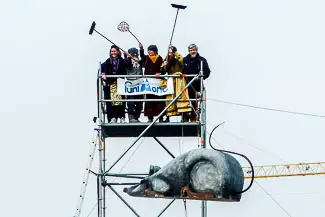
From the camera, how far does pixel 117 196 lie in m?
27.5

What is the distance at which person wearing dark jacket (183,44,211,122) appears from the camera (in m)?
27.5

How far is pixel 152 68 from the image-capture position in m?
27.9

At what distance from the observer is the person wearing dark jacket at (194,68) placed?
27.5 m

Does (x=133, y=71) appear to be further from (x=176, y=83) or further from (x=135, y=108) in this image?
(x=176, y=83)

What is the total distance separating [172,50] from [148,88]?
1.04m

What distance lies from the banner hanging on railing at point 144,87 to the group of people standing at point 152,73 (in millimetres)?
104

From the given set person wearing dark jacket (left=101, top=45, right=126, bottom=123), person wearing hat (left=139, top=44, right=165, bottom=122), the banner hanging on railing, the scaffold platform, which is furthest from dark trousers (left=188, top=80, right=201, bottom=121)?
person wearing dark jacket (left=101, top=45, right=126, bottom=123)

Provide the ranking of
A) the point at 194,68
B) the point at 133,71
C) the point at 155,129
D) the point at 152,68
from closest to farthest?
the point at 194,68
the point at 152,68
the point at 133,71
the point at 155,129

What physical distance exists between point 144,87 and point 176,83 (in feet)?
2.47

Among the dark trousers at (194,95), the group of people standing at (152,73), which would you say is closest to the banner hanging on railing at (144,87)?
the group of people standing at (152,73)

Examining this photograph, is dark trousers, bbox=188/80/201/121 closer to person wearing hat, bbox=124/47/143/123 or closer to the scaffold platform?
the scaffold platform

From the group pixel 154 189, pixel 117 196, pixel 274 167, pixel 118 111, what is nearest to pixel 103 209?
pixel 117 196

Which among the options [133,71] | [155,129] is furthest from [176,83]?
[155,129]

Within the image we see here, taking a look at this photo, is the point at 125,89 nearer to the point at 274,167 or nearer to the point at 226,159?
the point at 226,159
